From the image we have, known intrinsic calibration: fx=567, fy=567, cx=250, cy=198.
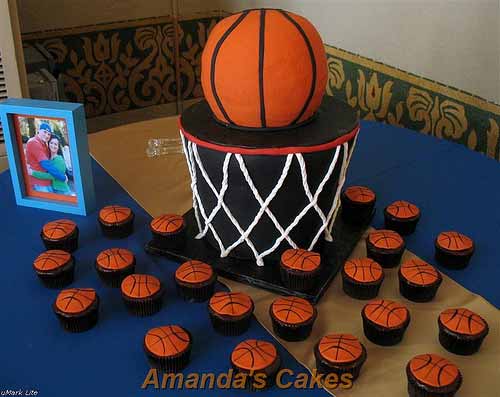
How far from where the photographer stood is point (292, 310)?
818mm

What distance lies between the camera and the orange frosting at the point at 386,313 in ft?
2.61

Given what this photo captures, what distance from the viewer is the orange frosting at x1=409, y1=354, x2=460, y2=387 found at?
2.30 ft

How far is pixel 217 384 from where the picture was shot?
29.6 inches

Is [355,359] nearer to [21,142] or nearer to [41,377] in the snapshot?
[41,377]

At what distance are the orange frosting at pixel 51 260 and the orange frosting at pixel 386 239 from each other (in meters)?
0.52

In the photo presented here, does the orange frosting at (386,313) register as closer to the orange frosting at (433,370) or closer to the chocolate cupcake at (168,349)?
the orange frosting at (433,370)

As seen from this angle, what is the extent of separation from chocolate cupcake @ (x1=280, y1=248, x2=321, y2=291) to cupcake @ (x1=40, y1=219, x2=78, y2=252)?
15.2 inches

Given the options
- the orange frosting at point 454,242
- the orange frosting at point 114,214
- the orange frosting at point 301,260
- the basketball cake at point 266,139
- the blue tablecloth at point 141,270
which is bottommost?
the blue tablecloth at point 141,270

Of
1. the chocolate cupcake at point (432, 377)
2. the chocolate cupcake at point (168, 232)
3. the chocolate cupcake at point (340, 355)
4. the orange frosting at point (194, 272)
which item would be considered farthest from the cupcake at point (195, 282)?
the chocolate cupcake at point (432, 377)

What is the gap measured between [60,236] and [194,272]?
27cm

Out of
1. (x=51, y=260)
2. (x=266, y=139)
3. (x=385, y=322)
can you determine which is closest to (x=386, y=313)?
(x=385, y=322)

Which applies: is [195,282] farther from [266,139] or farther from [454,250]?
[454,250]

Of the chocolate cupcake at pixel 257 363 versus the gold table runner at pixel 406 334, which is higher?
the chocolate cupcake at pixel 257 363

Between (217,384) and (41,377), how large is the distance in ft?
0.77
